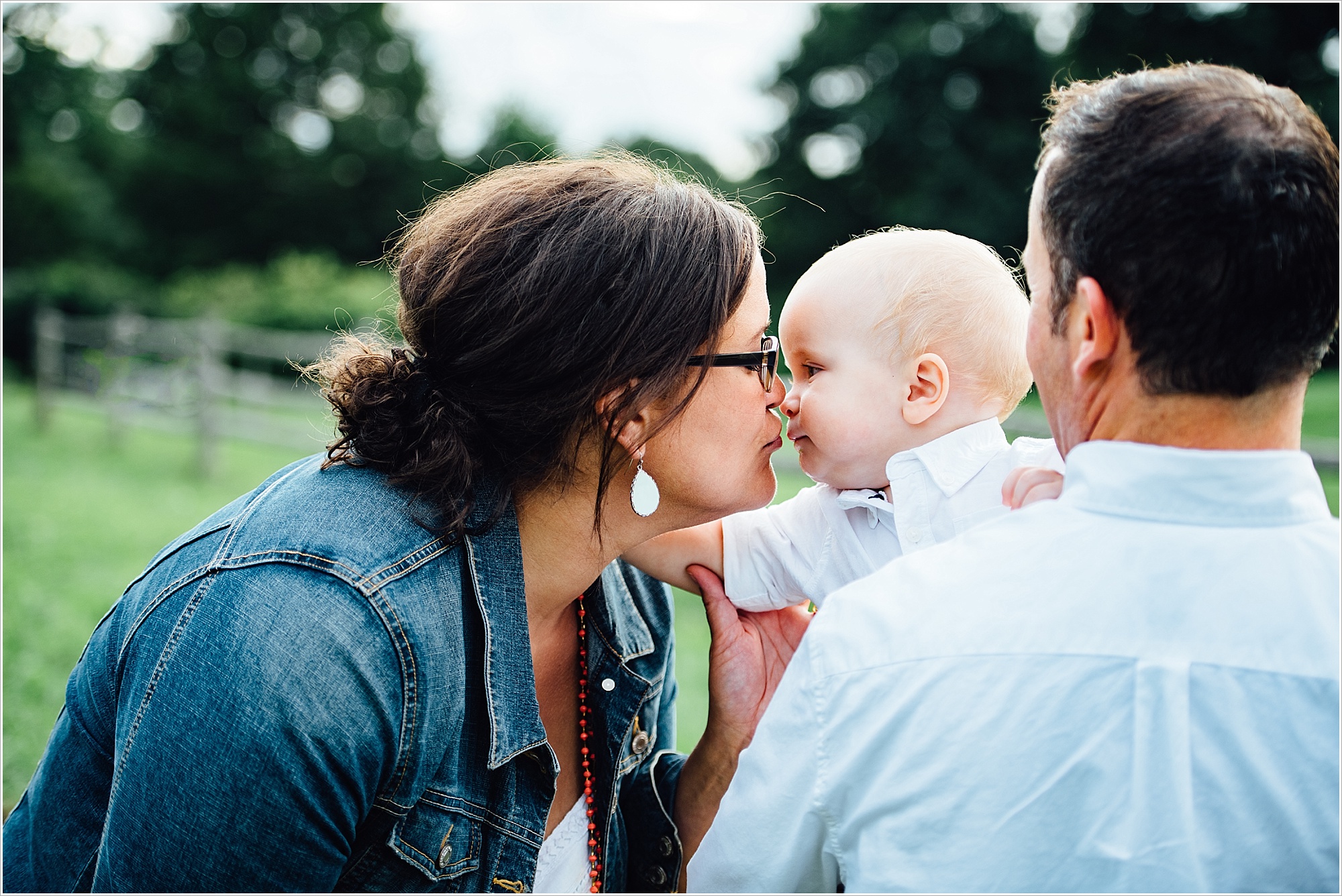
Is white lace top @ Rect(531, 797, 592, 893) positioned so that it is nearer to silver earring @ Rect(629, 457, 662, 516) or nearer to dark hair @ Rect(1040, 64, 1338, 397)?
silver earring @ Rect(629, 457, 662, 516)

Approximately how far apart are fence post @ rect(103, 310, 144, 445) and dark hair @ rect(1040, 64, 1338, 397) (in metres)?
13.3

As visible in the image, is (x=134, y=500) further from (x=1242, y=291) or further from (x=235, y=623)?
(x=1242, y=291)

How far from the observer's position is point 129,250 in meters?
30.0

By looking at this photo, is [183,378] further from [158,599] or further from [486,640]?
[486,640]

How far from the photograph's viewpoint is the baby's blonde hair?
85.3 inches

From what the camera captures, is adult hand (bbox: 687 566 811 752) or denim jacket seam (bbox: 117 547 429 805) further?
adult hand (bbox: 687 566 811 752)

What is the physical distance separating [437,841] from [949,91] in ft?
87.6

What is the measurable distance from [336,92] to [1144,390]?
3608cm

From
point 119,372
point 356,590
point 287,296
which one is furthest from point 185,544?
point 287,296

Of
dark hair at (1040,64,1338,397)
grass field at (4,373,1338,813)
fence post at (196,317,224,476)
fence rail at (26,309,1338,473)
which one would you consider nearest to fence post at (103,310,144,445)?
fence rail at (26,309,1338,473)

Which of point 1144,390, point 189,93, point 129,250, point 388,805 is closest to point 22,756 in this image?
point 388,805

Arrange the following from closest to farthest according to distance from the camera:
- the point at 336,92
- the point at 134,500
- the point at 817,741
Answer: the point at 817,741 < the point at 134,500 < the point at 336,92

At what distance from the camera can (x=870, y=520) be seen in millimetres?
2264

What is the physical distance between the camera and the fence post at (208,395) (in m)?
11.0
